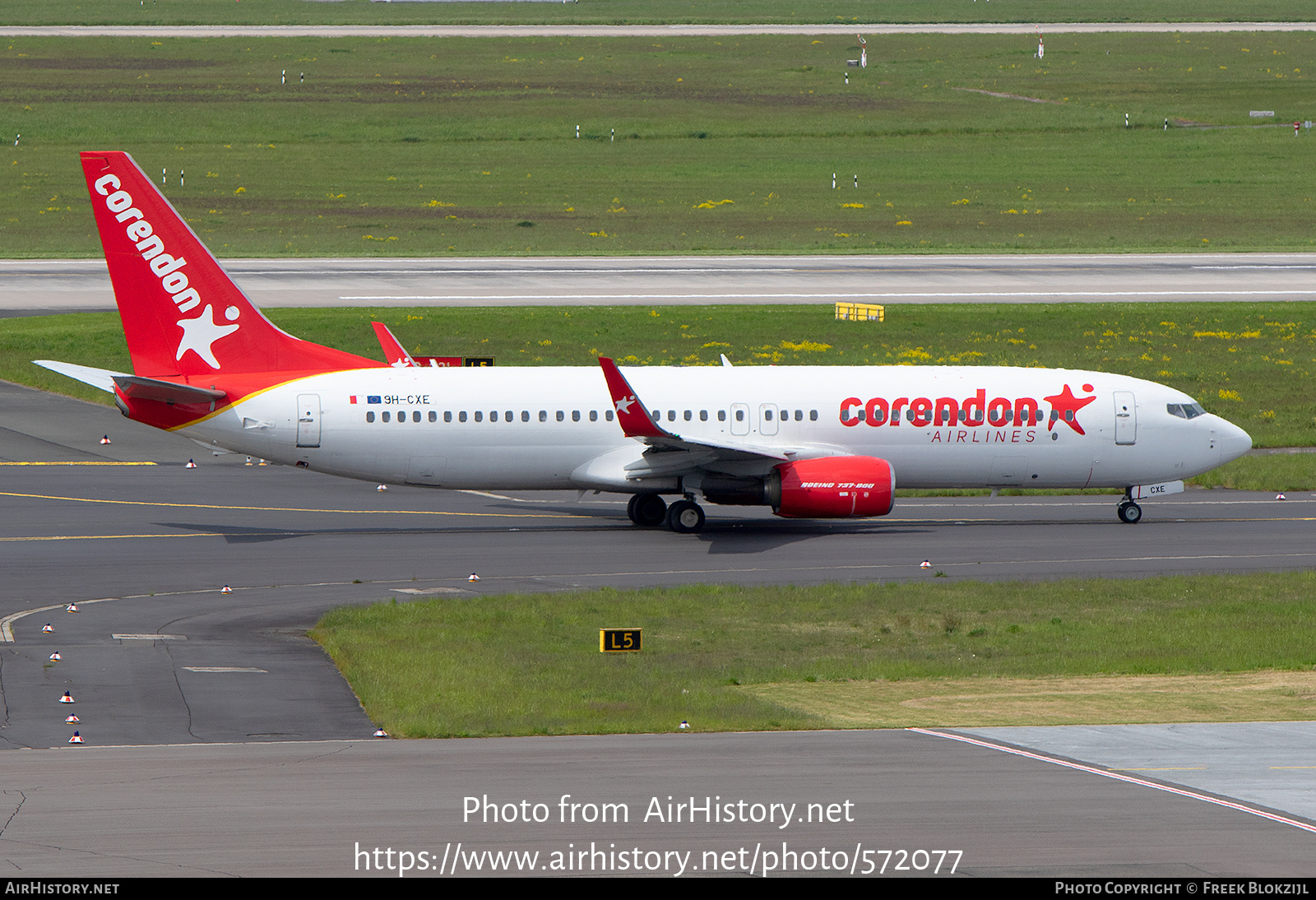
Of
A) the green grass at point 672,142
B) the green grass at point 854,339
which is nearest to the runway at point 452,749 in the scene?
the green grass at point 854,339

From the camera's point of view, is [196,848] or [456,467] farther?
[456,467]

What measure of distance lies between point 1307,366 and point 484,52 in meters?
107

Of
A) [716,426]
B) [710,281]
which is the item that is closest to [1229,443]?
[716,426]

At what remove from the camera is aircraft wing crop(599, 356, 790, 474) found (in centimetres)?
3694

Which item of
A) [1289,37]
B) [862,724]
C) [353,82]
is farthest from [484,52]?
[862,724]

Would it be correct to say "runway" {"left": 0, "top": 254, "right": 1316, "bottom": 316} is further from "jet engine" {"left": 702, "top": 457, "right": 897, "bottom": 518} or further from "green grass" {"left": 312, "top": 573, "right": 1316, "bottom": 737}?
"green grass" {"left": 312, "top": 573, "right": 1316, "bottom": 737}

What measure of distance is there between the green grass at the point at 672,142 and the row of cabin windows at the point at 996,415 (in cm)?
4985

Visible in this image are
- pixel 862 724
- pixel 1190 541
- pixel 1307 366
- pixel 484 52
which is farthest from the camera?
pixel 484 52

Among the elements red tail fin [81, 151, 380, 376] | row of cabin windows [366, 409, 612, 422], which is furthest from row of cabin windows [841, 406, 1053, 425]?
red tail fin [81, 151, 380, 376]

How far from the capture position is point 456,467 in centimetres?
3934

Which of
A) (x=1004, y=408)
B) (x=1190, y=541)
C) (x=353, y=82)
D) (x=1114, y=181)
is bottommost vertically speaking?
(x=1190, y=541)

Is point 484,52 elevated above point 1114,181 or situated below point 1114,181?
above
